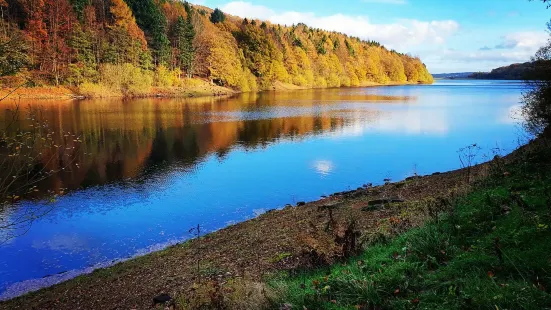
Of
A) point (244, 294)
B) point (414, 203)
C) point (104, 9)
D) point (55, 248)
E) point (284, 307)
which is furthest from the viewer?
point (104, 9)

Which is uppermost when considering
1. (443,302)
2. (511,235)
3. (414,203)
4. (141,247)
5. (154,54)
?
(154,54)

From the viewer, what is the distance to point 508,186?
8492 millimetres

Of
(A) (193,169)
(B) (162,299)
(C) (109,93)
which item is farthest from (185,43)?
(B) (162,299)

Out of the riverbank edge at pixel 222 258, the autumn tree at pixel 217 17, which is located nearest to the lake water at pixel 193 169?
the riverbank edge at pixel 222 258

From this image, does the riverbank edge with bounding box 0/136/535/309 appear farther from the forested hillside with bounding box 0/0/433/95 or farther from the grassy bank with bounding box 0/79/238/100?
the grassy bank with bounding box 0/79/238/100

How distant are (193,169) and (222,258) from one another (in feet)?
46.6

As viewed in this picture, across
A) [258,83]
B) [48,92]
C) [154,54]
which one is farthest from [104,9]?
[258,83]

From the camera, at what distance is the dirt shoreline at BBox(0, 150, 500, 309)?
8.87 meters

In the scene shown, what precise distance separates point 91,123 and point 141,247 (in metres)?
29.4

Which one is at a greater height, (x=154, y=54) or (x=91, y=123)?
(x=154, y=54)

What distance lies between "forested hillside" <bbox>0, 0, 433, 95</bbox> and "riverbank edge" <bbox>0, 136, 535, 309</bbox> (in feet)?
89.3

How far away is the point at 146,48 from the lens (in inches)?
3066

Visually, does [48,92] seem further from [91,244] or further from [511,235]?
[511,235]

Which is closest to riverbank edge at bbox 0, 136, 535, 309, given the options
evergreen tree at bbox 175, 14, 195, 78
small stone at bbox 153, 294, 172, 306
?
small stone at bbox 153, 294, 172, 306
